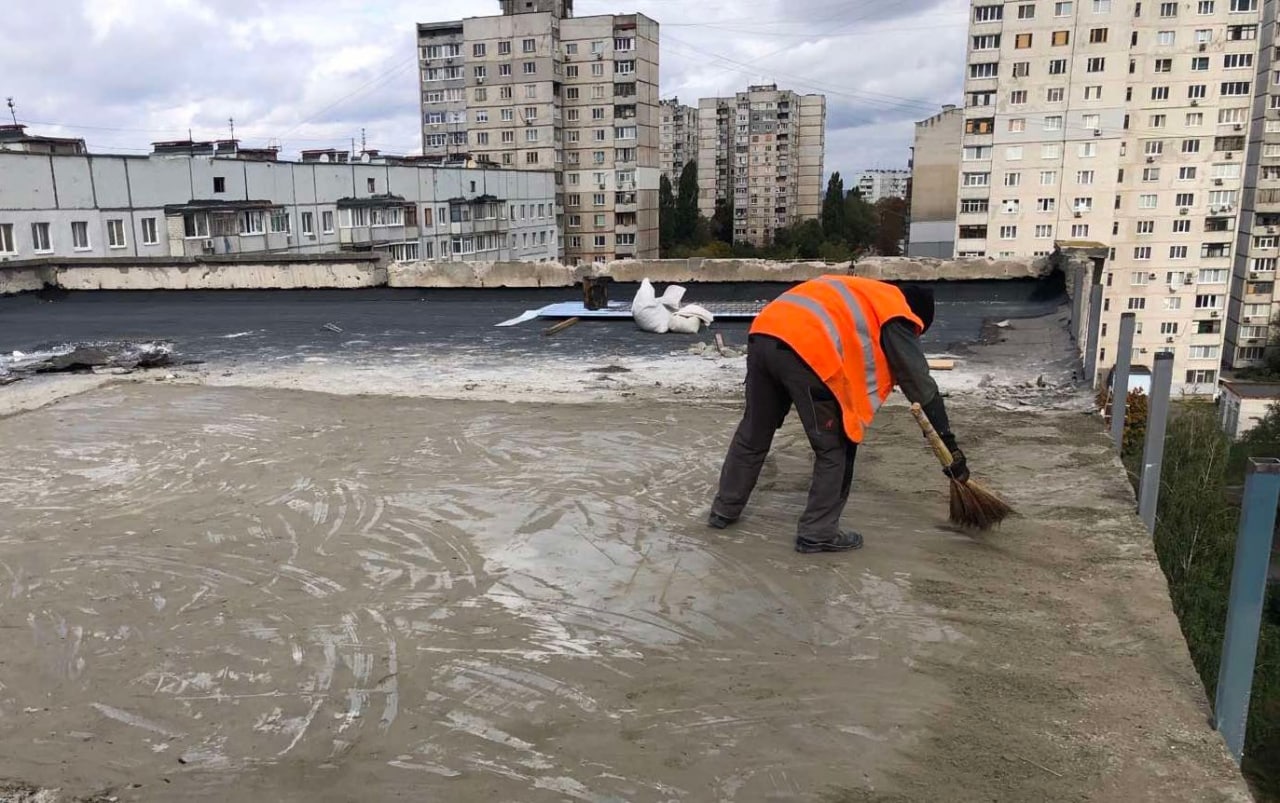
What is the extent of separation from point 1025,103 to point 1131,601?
48106mm

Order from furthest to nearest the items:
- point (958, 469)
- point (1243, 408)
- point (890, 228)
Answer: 1. point (890, 228)
2. point (1243, 408)
3. point (958, 469)

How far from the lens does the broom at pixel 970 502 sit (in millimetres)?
3559

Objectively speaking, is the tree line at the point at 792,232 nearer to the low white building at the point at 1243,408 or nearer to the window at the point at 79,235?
the low white building at the point at 1243,408

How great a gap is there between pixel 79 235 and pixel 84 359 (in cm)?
2870

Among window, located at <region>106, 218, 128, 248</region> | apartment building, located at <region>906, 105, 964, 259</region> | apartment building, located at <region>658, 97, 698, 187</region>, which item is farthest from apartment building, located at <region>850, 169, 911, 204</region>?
window, located at <region>106, 218, 128, 248</region>

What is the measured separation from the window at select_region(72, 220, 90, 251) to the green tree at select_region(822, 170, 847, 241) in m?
54.9

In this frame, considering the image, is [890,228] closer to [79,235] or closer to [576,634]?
[79,235]

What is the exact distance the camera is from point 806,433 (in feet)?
11.8

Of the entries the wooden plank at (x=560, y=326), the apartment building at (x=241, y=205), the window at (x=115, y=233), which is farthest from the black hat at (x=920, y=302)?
the window at (x=115, y=233)

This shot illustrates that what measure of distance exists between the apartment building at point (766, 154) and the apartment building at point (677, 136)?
23.2ft

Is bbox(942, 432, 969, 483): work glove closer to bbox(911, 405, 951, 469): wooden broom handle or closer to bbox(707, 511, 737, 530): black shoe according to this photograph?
bbox(911, 405, 951, 469): wooden broom handle

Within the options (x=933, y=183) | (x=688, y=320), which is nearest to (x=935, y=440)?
(x=688, y=320)

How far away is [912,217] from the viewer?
55875 millimetres

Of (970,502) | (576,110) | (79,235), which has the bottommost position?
(970,502)
